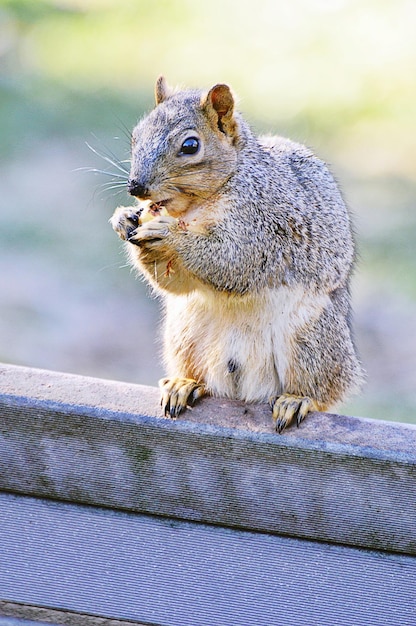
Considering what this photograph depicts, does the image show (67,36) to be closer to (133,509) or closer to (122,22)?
(122,22)

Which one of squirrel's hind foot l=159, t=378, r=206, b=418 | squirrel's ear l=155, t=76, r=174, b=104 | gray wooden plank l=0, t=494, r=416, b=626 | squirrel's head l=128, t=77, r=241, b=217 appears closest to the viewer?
gray wooden plank l=0, t=494, r=416, b=626

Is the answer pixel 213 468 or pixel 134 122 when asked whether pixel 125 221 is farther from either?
pixel 134 122

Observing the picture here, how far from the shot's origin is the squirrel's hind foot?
2.33 metres

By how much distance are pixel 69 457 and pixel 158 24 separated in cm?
538

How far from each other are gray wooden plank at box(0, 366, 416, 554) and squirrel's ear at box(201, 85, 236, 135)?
70cm

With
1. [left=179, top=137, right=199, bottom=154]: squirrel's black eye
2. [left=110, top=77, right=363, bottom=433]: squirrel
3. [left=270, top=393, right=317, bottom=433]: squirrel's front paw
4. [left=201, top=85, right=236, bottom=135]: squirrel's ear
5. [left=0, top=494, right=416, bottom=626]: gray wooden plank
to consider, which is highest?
[left=201, top=85, right=236, bottom=135]: squirrel's ear

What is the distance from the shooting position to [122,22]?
7.28m

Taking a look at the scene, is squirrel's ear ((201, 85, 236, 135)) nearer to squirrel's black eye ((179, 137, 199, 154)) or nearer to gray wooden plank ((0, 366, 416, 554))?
squirrel's black eye ((179, 137, 199, 154))

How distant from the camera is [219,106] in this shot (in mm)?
2615

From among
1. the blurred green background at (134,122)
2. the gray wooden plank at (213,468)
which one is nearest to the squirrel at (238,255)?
the gray wooden plank at (213,468)

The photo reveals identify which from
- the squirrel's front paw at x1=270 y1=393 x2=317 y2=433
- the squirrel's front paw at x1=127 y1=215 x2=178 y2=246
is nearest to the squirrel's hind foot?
the squirrel's front paw at x1=270 y1=393 x2=317 y2=433

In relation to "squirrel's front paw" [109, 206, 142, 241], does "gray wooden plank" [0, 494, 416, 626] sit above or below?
below

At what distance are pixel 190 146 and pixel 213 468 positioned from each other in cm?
71

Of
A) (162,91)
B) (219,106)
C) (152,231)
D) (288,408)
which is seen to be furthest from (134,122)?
(288,408)
